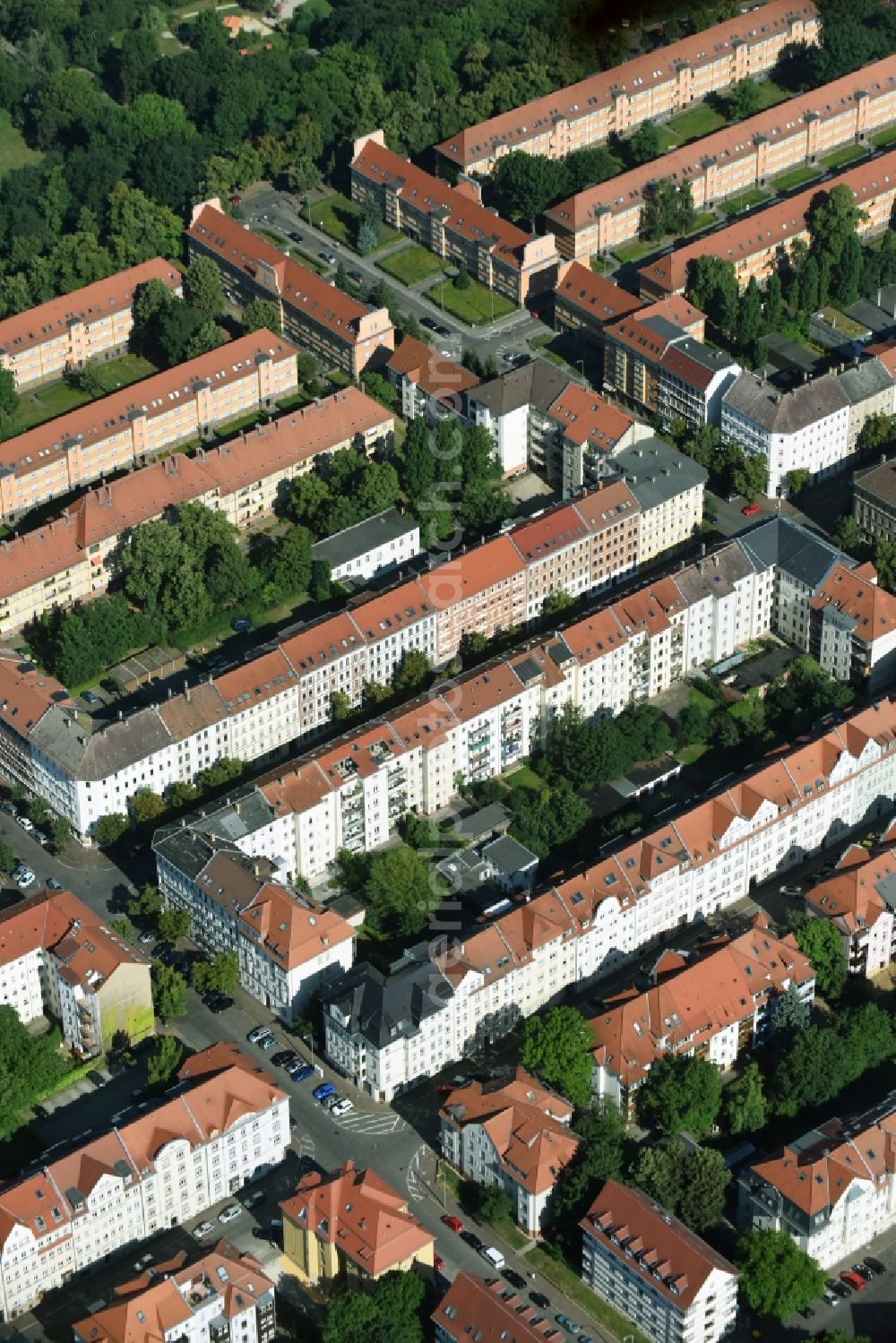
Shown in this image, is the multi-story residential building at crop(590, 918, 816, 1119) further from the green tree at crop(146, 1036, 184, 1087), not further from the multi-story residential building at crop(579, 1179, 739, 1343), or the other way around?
the green tree at crop(146, 1036, 184, 1087)

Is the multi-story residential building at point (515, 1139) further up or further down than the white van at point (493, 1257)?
further up

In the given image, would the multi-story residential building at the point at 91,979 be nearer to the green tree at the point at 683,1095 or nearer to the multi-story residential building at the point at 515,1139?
the multi-story residential building at the point at 515,1139

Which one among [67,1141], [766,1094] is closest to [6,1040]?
[67,1141]

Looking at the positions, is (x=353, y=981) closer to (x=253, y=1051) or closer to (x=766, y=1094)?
(x=253, y=1051)

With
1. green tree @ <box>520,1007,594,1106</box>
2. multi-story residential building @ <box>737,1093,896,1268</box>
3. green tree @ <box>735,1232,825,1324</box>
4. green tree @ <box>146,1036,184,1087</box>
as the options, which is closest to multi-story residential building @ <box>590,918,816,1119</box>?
green tree @ <box>520,1007,594,1106</box>

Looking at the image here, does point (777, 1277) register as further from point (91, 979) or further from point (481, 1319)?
point (91, 979)

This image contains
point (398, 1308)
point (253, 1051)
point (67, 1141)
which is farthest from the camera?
point (253, 1051)

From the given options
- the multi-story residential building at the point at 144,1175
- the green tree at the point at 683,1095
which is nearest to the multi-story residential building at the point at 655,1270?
the green tree at the point at 683,1095
